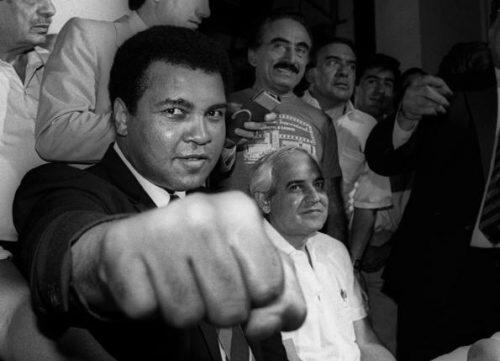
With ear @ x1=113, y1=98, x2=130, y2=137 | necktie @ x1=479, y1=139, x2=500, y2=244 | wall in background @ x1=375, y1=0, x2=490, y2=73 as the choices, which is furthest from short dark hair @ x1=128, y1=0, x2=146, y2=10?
wall in background @ x1=375, y1=0, x2=490, y2=73

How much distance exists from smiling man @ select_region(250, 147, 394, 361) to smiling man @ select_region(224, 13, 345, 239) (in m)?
0.11

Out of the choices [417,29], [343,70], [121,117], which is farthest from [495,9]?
[417,29]

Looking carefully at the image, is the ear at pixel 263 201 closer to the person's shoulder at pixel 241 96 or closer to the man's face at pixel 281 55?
the person's shoulder at pixel 241 96

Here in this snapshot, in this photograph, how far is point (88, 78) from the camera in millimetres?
1479

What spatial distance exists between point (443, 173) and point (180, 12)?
108cm

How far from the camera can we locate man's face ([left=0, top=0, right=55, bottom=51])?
160 centimetres

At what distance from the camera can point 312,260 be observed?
2.17 meters

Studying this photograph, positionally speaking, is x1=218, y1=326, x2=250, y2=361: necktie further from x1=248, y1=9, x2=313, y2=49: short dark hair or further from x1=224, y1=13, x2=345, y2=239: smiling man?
x1=248, y1=9, x2=313, y2=49: short dark hair

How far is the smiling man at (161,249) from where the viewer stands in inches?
19.5

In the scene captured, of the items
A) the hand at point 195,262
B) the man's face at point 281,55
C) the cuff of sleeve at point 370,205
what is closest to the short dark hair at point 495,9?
the man's face at point 281,55

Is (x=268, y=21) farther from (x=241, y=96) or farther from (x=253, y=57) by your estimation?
(x=241, y=96)

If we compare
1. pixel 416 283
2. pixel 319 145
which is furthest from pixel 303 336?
pixel 319 145

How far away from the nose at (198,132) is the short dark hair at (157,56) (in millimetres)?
122

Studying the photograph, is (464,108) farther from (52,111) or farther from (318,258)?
(52,111)
